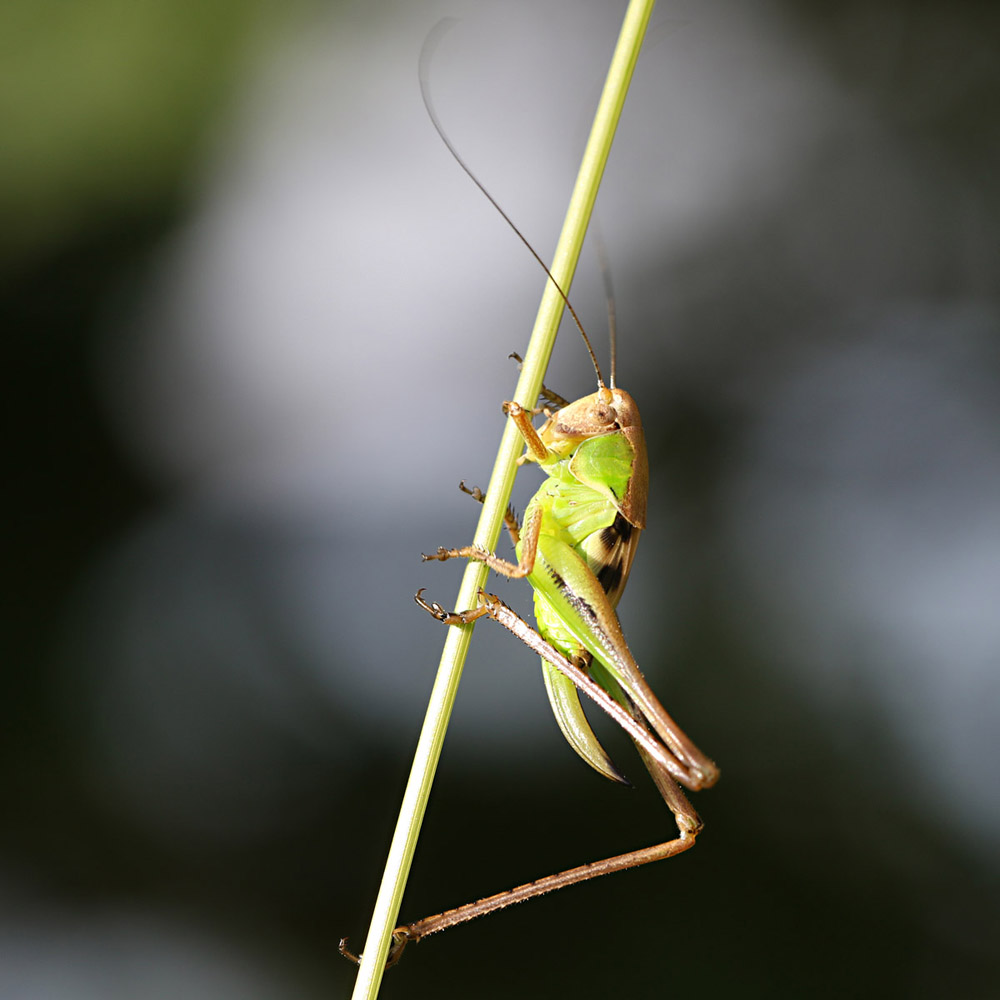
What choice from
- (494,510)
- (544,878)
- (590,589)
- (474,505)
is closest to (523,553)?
(590,589)

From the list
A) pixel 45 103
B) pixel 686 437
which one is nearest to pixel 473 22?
Result: pixel 45 103

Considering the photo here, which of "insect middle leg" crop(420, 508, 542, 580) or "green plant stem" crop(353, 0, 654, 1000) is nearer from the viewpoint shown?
"green plant stem" crop(353, 0, 654, 1000)

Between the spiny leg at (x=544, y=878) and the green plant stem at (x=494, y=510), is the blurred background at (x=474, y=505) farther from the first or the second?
the green plant stem at (x=494, y=510)

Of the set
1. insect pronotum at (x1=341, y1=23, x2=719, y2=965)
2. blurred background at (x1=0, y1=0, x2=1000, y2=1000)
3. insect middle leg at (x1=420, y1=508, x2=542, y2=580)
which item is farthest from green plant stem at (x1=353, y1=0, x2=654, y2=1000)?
blurred background at (x1=0, y1=0, x2=1000, y2=1000)

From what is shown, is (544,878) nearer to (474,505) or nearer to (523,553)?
(523,553)

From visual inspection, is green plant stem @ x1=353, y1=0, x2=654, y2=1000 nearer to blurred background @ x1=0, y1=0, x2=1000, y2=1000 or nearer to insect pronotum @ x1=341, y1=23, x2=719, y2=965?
insect pronotum @ x1=341, y1=23, x2=719, y2=965

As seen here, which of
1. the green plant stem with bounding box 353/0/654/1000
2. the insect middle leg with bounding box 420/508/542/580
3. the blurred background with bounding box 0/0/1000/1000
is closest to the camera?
the green plant stem with bounding box 353/0/654/1000
